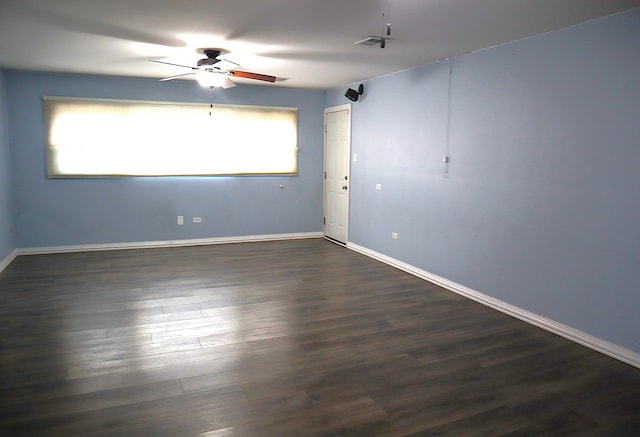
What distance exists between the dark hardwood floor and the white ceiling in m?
2.53

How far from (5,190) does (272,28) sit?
4.49 metres

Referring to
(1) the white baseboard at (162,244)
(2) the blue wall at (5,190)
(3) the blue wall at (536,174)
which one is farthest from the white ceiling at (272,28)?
(1) the white baseboard at (162,244)

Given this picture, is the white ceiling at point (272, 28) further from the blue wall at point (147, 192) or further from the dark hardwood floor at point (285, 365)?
the dark hardwood floor at point (285, 365)

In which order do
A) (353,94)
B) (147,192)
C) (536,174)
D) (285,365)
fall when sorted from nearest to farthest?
(285,365)
(536,174)
(353,94)
(147,192)

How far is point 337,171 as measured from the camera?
7.66m

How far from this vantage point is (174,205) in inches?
283

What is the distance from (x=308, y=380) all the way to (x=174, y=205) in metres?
4.86

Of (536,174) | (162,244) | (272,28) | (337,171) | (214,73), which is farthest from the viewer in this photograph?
(337,171)

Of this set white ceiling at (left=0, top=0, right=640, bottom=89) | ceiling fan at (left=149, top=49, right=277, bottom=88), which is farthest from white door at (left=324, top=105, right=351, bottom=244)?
ceiling fan at (left=149, top=49, right=277, bottom=88)

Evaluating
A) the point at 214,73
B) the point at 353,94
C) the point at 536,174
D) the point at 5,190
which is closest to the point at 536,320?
the point at 536,174

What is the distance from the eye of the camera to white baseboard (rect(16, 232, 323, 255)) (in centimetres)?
657

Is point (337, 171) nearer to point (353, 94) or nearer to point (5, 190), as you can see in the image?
point (353, 94)

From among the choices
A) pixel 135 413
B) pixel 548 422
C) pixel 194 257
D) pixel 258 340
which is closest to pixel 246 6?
pixel 258 340

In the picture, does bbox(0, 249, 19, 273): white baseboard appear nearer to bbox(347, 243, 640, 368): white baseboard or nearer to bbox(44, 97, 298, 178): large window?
bbox(44, 97, 298, 178): large window
